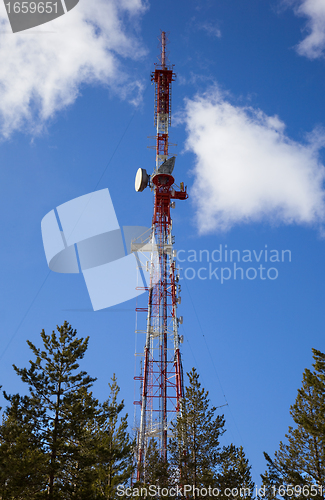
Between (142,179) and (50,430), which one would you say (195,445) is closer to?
(50,430)

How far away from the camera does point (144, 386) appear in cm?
3231

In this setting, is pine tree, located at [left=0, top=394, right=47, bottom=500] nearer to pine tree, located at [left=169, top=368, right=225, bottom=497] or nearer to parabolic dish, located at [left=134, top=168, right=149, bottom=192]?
pine tree, located at [left=169, top=368, right=225, bottom=497]

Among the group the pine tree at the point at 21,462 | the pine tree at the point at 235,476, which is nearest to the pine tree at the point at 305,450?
the pine tree at the point at 235,476

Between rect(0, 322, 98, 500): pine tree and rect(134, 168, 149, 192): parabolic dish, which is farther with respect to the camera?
rect(134, 168, 149, 192): parabolic dish

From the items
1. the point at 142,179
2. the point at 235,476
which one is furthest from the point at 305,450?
the point at 142,179

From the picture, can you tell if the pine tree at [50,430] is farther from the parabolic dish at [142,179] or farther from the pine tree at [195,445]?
the parabolic dish at [142,179]

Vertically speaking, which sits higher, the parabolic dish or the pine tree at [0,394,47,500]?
the parabolic dish

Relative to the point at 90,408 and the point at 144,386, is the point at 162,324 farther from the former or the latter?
the point at 90,408

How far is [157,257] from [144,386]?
9871mm

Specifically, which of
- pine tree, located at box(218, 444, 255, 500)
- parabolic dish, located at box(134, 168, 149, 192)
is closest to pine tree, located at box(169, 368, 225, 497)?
pine tree, located at box(218, 444, 255, 500)

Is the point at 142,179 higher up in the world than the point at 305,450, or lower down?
higher up

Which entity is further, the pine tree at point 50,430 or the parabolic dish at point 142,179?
the parabolic dish at point 142,179

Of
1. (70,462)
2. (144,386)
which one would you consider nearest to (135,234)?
(144,386)

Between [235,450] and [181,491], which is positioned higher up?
[235,450]
